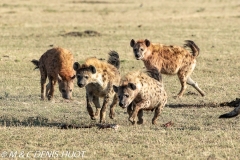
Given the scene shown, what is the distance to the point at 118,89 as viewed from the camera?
8062 mm

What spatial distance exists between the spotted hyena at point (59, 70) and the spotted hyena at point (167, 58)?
4.66ft

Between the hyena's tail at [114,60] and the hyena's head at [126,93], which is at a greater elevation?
the hyena's tail at [114,60]

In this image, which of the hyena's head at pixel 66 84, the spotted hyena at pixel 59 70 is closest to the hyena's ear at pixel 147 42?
the spotted hyena at pixel 59 70

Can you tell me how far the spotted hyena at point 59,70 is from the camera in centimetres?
974

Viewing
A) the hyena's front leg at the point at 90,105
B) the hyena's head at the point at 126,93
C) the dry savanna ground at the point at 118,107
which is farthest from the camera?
the hyena's front leg at the point at 90,105

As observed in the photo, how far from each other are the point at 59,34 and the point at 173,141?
14552 mm

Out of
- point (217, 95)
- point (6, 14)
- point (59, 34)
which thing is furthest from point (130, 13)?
point (217, 95)

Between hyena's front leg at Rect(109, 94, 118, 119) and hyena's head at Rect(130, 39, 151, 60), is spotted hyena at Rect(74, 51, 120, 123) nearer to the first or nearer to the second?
hyena's front leg at Rect(109, 94, 118, 119)

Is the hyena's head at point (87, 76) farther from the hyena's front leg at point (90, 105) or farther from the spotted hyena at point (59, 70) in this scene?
the spotted hyena at point (59, 70)

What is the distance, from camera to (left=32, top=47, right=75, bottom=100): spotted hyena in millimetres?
9742

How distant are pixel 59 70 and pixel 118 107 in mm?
1094

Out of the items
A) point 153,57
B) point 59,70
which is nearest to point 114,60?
point 59,70

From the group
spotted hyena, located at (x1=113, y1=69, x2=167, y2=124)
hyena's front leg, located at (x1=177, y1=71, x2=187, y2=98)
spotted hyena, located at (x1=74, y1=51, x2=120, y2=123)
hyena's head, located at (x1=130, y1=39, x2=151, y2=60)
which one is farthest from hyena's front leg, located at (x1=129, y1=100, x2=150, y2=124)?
hyena's front leg, located at (x1=177, y1=71, x2=187, y2=98)

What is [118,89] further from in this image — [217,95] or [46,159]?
[217,95]
